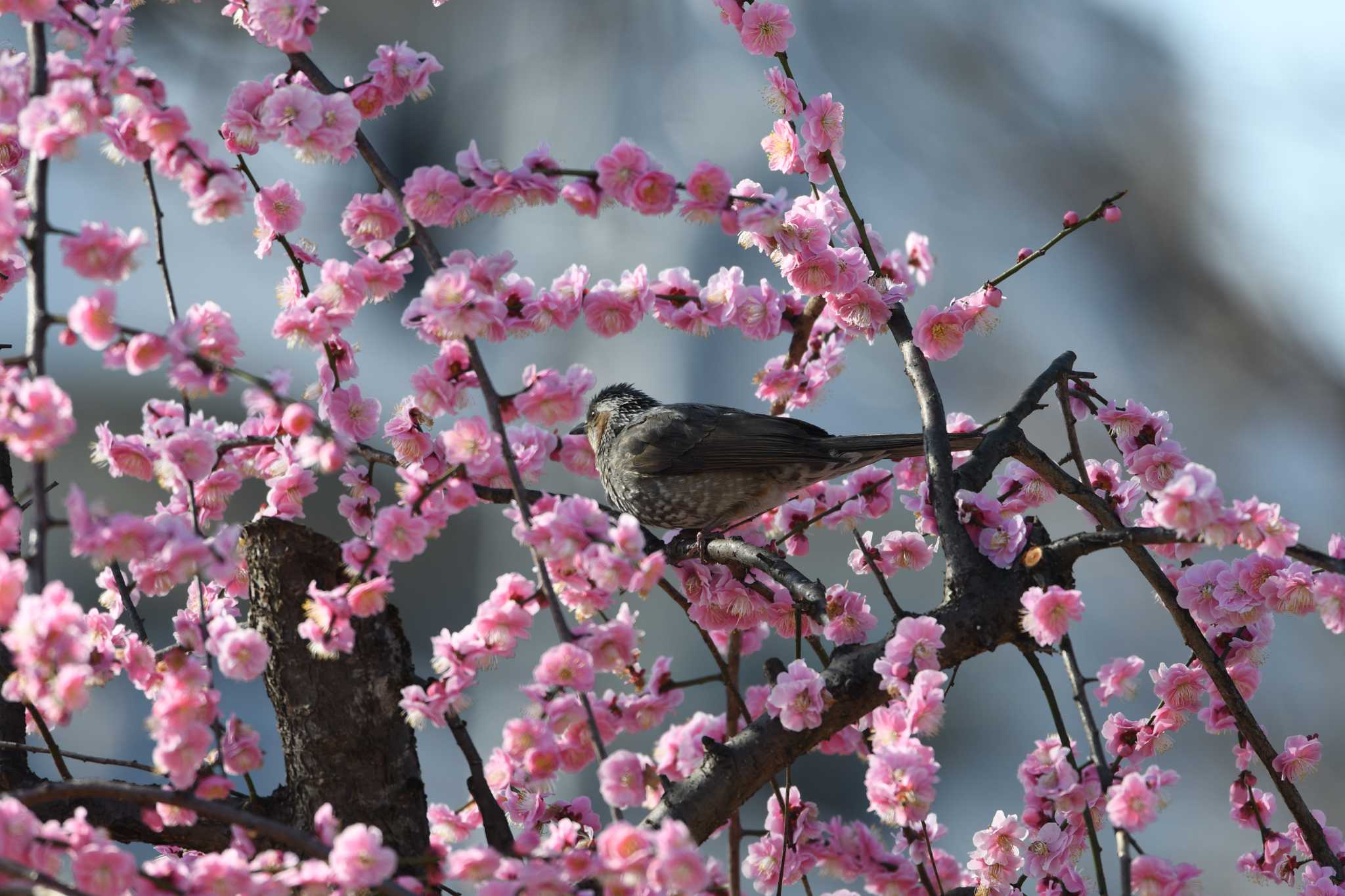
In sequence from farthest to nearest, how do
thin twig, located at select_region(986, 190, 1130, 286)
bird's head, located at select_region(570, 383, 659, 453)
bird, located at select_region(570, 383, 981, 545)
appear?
1. bird's head, located at select_region(570, 383, 659, 453)
2. bird, located at select_region(570, 383, 981, 545)
3. thin twig, located at select_region(986, 190, 1130, 286)

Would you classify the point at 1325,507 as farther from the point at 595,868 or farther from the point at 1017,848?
the point at 595,868

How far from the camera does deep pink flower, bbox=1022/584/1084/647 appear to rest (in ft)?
4.84

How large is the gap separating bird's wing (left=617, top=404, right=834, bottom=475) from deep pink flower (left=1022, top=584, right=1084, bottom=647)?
1.12 metres

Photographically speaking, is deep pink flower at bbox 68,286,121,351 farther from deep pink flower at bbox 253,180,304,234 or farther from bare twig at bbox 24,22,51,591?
deep pink flower at bbox 253,180,304,234

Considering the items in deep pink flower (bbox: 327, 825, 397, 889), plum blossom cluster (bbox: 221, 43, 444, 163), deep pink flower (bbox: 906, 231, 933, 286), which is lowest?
deep pink flower (bbox: 327, 825, 397, 889)

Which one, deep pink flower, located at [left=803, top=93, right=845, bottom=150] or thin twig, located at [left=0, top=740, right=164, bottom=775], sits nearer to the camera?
thin twig, located at [left=0, top=740, right=164, bottom=775]

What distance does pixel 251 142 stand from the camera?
5.12 feet

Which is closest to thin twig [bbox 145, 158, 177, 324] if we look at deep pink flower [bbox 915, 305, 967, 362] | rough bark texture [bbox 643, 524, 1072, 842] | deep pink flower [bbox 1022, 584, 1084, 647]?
rough bark texture [bbox 643, 524, 1072, 842]

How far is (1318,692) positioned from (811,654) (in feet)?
6.68

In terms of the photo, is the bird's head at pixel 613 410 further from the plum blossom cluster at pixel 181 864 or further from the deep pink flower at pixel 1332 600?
the plum blossom cluster at pixel 181 864

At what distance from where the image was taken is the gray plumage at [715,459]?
261 cm

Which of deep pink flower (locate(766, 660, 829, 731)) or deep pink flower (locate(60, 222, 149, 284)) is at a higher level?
deep pink flower (locate(60, 222, 149, 284))

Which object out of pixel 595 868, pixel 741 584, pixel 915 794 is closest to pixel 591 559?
pixel 595 868

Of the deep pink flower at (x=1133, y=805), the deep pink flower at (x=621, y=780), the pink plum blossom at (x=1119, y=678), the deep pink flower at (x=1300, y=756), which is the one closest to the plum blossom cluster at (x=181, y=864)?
the deep pink flower at (x=621, y=780)
